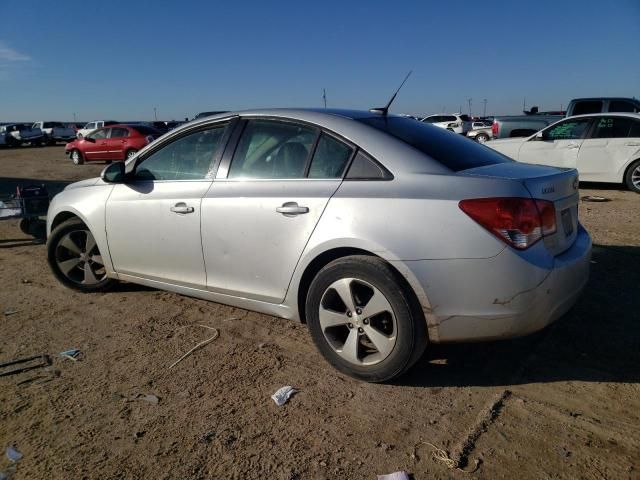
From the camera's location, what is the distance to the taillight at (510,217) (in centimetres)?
243

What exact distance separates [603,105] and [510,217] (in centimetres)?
1291

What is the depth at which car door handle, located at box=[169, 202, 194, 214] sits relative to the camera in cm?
346

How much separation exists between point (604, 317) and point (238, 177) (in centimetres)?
284

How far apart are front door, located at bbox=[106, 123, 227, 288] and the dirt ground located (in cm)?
46

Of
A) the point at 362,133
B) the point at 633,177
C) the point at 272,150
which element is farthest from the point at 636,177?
the point at 272,150

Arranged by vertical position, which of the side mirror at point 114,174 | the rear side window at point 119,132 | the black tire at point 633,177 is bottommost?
the black tire at point 633,177

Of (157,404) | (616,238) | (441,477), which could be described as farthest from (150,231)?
(616,238)

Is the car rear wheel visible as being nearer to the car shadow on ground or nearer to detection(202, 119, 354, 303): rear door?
detection(202, 119, 354, 303): rear door

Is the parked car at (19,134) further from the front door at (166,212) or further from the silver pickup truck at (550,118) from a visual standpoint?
the front door at (166,212)

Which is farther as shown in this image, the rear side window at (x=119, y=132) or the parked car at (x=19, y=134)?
the parked car at (x=19, y=134)

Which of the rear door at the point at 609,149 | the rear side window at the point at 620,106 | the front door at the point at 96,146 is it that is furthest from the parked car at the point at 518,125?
Answer: the front door at the point at 96,146

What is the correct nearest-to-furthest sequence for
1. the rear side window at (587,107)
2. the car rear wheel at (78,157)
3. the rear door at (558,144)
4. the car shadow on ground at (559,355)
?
the car shadow on ground at (559,355) < the rear door at (558,144) < the rear side window at (587,107) < the car rear wheel at (78,157)

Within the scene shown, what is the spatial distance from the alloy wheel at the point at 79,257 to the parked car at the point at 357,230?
1.92 feet

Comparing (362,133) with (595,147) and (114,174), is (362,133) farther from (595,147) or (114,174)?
(595,147)
